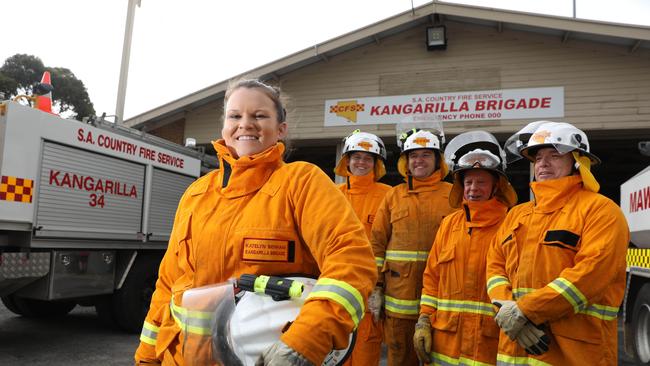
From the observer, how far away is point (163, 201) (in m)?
6.74

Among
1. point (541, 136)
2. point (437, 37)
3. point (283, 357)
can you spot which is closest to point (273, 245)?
point (283, 357)

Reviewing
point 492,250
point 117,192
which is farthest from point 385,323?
point 117,192

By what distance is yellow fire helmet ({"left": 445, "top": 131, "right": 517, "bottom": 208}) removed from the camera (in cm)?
315

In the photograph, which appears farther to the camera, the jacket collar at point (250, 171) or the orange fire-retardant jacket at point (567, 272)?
the orange fire-retardant jacket at point (567, 272)

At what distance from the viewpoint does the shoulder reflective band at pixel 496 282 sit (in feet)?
8.36

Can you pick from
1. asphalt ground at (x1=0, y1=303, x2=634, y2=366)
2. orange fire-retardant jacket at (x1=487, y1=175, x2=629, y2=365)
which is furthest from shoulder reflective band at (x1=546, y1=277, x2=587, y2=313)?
asphalt ground at (x1=0, y1=303, x2=634, y2=366)

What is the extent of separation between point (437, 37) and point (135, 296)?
21.8ft

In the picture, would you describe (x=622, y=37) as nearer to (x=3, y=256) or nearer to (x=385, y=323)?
(x=385, y=323)

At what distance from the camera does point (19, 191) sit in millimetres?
4727

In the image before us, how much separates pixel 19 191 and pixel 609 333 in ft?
16.4

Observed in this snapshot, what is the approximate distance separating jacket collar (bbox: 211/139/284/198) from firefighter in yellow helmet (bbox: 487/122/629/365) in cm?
139

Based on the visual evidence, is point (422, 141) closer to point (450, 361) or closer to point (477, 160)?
point (477, 160)

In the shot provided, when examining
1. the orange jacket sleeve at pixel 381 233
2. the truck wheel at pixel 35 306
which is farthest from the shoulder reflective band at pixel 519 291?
the truck wheel at pixel 35 306

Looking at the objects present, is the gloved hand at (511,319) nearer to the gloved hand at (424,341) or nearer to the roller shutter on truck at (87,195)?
the gloved hand at (424,341)
